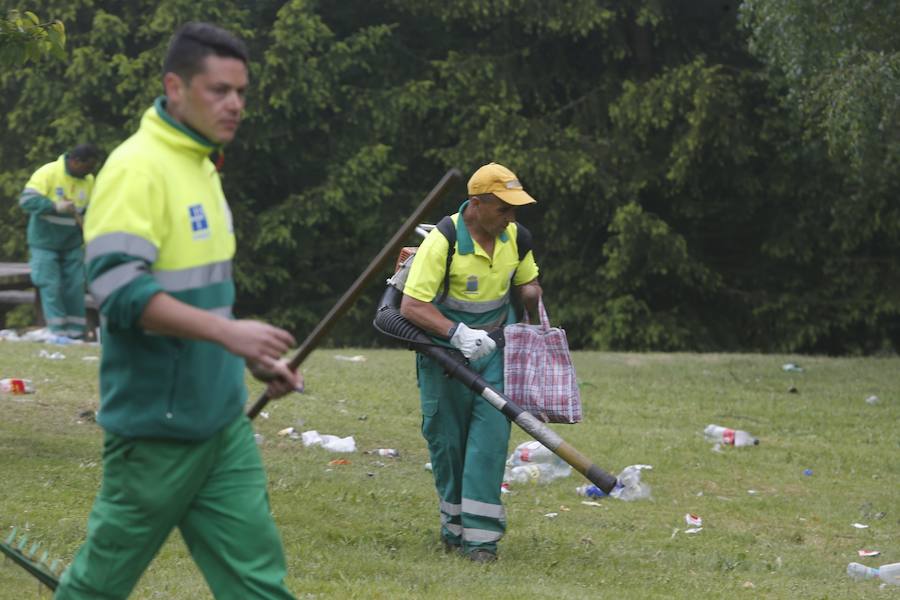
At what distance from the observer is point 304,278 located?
2512cm

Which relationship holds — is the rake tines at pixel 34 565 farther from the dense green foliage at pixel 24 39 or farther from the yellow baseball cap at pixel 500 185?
the dense green foliage at pixel 24 39

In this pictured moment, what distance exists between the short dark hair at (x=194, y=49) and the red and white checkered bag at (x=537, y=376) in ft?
10.7

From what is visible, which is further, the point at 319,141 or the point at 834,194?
the point at 319,141

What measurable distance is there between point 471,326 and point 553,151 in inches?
617

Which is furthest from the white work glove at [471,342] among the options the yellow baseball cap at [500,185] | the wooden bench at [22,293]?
the wooden bench at [22,293]

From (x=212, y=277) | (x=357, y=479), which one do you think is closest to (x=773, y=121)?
(x=357, y=479)

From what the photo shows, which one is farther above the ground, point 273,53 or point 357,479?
point 273,53

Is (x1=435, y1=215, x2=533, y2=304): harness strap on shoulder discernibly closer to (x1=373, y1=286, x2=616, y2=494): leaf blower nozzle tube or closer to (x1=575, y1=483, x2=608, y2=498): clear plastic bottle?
(x1=373, y1=286, x2=616, y2=494): leaf blower nozzle tube

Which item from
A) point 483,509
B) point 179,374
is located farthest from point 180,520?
point 483,509

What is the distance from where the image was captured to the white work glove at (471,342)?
278 inches

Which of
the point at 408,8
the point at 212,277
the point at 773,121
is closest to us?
the point at 212,277

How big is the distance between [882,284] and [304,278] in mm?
9037

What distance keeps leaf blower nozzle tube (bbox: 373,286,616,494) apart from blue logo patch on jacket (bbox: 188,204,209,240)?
243 cm

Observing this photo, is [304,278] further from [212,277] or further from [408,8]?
[212,277]
